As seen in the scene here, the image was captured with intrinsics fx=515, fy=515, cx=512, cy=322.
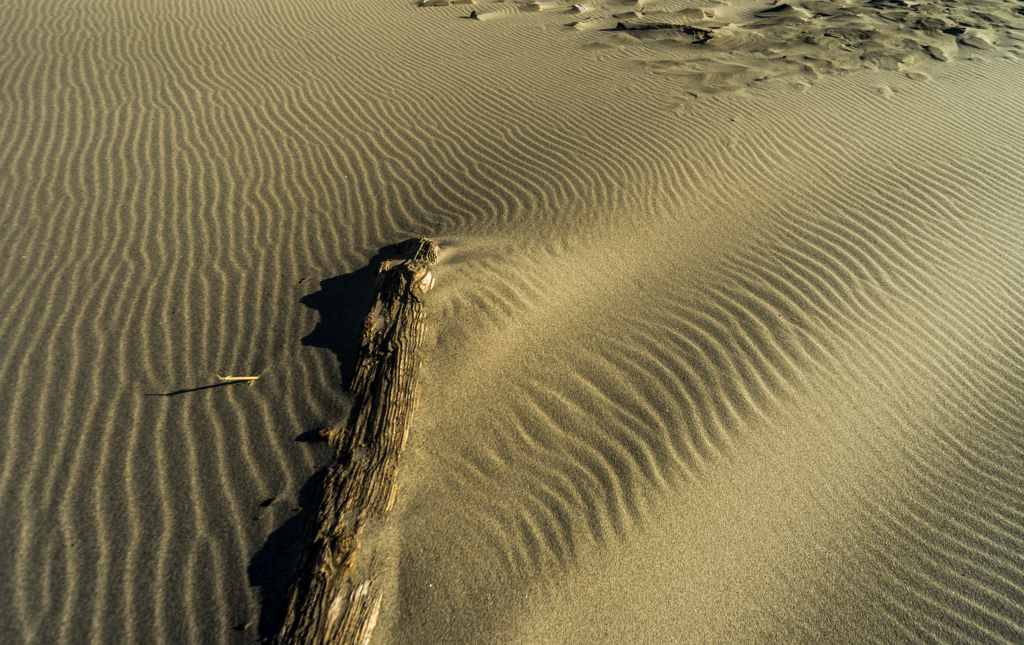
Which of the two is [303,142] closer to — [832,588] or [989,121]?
[832,588]

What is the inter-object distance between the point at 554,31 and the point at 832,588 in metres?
9.90

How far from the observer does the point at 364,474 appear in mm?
2795

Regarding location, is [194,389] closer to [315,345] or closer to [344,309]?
[315,345]

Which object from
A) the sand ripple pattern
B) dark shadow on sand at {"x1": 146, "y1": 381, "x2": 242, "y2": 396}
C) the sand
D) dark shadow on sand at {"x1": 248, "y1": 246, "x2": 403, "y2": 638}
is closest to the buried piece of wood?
the sand

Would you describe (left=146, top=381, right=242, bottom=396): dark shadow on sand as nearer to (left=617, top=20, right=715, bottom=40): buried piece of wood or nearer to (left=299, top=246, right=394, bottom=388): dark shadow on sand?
(left=299, top=246, right=394, bottom=388): dark shadow on sand

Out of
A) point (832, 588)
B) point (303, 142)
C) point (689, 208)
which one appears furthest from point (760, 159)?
point (303, 142)

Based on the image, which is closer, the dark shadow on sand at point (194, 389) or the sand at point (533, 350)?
the sand at point (533, 350)

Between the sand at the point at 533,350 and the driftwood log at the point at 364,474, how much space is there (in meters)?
0.13

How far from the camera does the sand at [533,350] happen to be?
2584 mm

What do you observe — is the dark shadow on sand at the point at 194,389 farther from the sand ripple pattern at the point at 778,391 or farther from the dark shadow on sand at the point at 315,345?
the sand ripple pattern at the point at 778,391

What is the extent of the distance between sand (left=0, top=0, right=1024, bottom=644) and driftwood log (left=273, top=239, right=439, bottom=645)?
13 centimetres

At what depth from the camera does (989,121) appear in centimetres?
689

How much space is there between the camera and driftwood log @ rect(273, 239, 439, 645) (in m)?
2.27

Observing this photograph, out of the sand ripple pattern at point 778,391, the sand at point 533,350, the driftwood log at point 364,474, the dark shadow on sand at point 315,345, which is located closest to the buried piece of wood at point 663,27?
the sand at point 533,350
